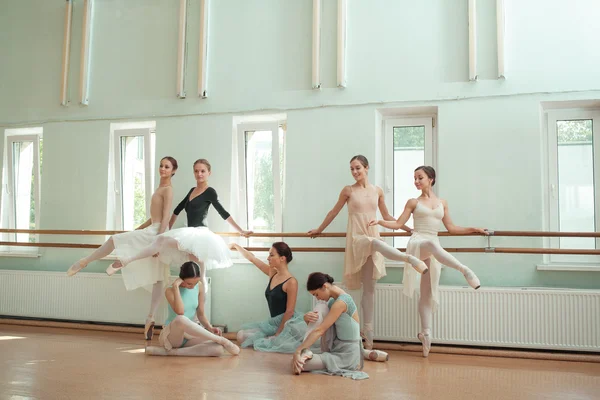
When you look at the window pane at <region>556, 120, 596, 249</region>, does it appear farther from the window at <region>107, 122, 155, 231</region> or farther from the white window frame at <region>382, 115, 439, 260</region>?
the window at <region>107, 122, 155, 231</region>

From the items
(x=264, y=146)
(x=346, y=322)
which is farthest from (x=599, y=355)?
(x=264, y=146)

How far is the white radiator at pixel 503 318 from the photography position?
14.5 ft

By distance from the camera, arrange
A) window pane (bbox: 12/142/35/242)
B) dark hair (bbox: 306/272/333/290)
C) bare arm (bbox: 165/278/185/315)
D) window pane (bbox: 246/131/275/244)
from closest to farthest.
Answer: dark hair (bbox: 306/272/333/290) < bare arm (bbox: 165/278/185/315) < window pane (bbox: 246/131/275/244) < window pane (bbox: 12/142/35/242)

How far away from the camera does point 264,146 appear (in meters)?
5.81

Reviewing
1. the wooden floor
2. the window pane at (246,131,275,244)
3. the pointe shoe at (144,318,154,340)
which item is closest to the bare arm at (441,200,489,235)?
the wooden floor

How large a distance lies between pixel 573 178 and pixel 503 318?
1.37 m

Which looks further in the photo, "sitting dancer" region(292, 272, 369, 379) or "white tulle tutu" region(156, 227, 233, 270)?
"white tulle tutu" region(156, 227, 233, 270)

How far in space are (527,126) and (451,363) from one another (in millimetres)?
2058

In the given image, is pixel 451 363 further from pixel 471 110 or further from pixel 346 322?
pixel 471 110

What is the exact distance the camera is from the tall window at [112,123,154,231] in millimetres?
6105

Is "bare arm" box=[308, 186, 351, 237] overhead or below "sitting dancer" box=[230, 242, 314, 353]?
overhead

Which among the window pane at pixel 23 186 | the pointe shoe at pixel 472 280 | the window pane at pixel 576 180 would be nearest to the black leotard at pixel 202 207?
the pointe shoe at pixel 472 280

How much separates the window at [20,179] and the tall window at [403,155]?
12.7 feet

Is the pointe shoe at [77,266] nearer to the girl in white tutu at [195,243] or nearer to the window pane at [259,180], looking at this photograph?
the girl in white tutu at [195,243]
